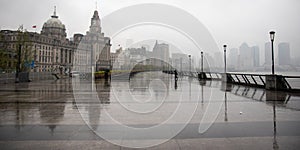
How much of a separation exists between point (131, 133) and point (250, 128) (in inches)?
118

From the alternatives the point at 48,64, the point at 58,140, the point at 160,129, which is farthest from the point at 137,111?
the point at 48,64

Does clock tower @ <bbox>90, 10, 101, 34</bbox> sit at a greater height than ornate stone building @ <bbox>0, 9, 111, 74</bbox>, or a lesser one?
greater

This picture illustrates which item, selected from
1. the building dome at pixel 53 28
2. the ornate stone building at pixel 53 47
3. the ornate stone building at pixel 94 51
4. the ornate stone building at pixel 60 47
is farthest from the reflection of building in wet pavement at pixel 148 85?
the building dome at pixel 53 28

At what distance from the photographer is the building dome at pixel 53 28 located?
120312 millimetres

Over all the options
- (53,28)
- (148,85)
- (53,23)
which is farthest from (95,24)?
(148,85)

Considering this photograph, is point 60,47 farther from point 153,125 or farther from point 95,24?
point 153,125

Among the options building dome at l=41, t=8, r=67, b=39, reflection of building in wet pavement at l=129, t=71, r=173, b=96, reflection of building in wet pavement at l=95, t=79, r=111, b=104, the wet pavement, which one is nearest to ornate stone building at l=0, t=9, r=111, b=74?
building dome at l=41, t=8, r=67, b=39

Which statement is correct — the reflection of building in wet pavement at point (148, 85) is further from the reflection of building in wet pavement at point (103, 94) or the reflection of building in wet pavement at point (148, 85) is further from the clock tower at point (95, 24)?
the clock tower at point (95, 24)

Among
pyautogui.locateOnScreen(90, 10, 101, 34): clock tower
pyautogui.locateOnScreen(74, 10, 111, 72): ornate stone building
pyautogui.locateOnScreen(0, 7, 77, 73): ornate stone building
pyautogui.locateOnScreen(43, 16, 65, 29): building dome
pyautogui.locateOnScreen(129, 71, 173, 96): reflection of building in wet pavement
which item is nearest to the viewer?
pyautogui.locateOnScreen(129, 71, 173, 96): reflection of building in wet pavement

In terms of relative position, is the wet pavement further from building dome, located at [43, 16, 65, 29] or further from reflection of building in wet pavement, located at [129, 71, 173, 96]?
building dome, located at [43, 16, 65, 29]

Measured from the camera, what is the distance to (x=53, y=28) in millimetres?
121062

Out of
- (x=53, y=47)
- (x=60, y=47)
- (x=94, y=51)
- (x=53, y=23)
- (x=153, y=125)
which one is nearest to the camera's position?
(x=153, y=125)

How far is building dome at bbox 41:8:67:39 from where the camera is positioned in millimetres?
120312

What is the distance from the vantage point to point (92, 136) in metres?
5.21
